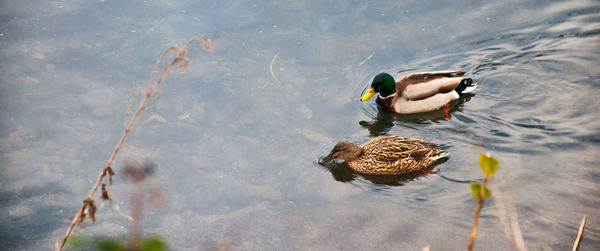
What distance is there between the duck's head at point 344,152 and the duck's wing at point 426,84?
1.35 m

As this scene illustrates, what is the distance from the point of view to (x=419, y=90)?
6.53 meters

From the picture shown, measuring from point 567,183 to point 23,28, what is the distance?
679cm

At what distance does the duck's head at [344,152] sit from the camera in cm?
544

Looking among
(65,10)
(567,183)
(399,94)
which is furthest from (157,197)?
(65,10)

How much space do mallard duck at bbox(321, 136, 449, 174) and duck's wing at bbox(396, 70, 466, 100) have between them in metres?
1.07

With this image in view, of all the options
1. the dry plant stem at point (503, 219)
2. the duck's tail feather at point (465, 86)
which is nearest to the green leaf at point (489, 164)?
the dry plant stem at point (503, 219)

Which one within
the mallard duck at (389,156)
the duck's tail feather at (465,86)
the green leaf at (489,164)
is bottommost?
the mallard duck at (389,156)

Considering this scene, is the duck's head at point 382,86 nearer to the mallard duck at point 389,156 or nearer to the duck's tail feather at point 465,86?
the duck's tail feather at point 465,86

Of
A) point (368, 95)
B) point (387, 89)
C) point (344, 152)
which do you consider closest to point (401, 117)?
point (387, 89)

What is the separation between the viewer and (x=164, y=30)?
712cm

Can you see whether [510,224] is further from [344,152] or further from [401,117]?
[401,117]

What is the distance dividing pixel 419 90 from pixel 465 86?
592mm

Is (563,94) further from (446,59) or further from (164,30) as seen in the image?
(164,30)

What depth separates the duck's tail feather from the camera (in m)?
6.58
